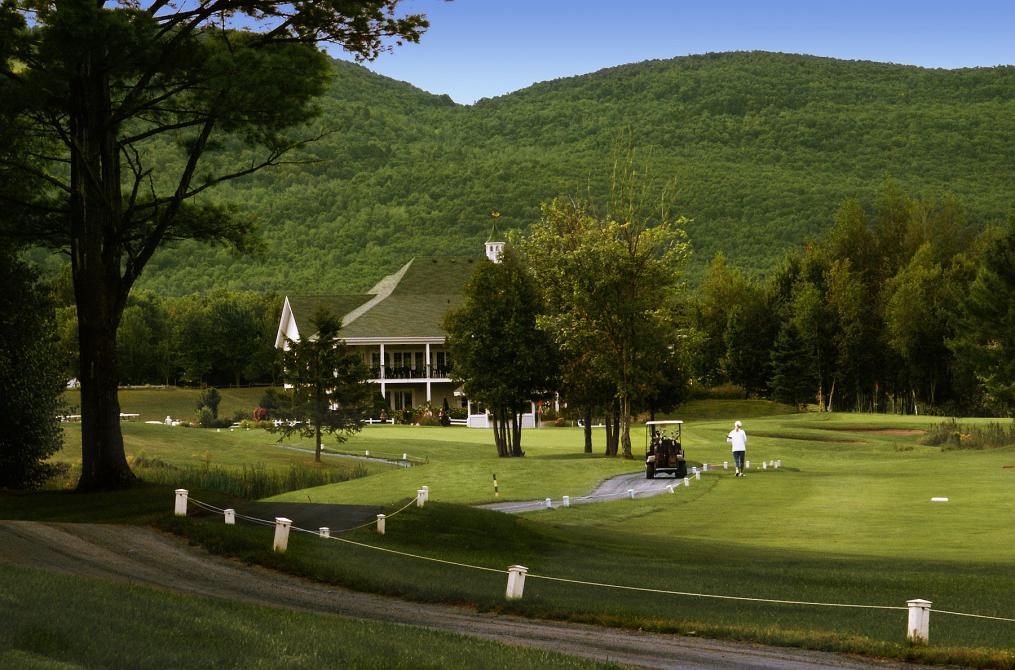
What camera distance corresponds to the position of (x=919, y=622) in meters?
13.0

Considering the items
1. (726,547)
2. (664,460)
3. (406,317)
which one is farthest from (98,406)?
(406,317)

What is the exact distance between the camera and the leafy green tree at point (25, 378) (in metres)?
30.3

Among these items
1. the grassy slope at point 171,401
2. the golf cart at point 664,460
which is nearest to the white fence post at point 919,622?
the golf cart at point 664,460

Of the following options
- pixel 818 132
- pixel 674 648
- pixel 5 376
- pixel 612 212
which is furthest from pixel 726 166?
pixel 674 648

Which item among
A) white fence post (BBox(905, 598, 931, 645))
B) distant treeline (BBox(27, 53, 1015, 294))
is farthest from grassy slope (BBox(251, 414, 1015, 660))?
distant treeline (BBox(27, 53, 1015, 294))

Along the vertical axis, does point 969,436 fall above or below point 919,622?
below

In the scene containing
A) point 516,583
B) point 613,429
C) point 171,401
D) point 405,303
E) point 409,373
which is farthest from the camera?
point 171,401

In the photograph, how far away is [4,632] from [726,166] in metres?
Result: 180

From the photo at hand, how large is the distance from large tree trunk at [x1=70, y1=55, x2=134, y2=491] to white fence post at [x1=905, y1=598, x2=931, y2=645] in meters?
17.9

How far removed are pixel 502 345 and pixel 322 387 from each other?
7.63 m

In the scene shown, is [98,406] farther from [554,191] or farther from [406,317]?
[554,191]

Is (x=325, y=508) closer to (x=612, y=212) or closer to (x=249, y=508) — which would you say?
(x=249, y=508)

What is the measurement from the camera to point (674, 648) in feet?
44.3

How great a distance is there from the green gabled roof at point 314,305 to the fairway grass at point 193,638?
71.9m
